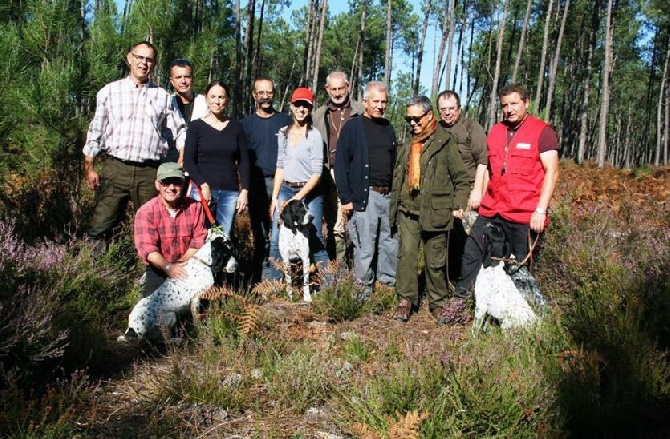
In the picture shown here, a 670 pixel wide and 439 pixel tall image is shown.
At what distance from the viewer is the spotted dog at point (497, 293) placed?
4207mm

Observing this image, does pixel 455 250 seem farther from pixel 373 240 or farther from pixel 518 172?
pixel 518 172

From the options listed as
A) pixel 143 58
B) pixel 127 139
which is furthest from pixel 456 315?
pixel 143 58

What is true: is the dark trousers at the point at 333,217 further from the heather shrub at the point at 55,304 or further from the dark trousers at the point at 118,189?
the heather shrub at the point at 55,304

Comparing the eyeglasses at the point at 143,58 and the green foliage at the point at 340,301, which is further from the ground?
the eyeglasses at the point at 143,58

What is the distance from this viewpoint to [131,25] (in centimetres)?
852

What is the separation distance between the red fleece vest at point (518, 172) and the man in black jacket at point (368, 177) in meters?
1.16

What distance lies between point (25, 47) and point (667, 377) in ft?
21.4

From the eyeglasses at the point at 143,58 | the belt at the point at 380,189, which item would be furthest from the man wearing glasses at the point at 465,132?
the eyeglasses at the point at 143,58

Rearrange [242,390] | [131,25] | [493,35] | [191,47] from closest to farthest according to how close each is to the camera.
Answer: [242,390]
[131,25]
[191,47]
[493,35]

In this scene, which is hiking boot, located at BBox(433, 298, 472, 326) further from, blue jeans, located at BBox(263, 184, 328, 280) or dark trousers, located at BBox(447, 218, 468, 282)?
blue jeans, located at BBox(263, 184, 328, 280)

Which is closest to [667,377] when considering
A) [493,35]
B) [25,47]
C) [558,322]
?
[558,322]

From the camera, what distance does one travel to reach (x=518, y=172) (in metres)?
4.51

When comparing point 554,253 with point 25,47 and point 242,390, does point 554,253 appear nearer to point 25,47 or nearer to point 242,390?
point 242,390

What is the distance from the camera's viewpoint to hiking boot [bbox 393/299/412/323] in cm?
514
